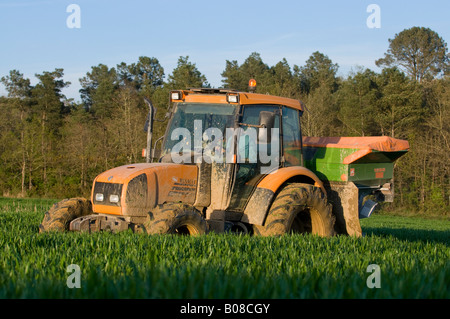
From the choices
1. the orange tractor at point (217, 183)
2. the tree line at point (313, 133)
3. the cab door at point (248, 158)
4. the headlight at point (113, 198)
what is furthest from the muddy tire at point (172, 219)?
the tree line at point (313, 133)

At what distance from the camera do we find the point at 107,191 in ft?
26.1

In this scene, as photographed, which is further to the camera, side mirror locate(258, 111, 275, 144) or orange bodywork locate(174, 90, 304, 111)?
orange bodywork locate(174, 90, 304, 111)

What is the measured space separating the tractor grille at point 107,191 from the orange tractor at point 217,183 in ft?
0.05

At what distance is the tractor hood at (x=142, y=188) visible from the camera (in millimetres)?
7699

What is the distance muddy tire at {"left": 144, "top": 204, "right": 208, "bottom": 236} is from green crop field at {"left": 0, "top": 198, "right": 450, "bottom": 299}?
0.94ft

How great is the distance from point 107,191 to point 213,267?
3.54 m

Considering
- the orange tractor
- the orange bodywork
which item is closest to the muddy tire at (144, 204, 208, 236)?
the orange tractor

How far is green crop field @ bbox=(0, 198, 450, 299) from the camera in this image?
380cm

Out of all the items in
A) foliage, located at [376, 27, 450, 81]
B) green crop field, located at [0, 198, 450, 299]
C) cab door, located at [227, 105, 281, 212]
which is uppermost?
foliage, located at [376, 27, 450, 81]

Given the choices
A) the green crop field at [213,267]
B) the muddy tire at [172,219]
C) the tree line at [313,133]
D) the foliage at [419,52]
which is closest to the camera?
the green crop field at [213,267]

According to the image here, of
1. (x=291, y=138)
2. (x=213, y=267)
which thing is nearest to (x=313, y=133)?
(x=291, y=138)

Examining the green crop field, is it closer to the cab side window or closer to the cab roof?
the cab side window

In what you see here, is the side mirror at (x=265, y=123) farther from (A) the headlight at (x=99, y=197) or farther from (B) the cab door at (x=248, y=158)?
(A) the headlight at (x=99, y=197)

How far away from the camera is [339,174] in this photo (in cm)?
962
